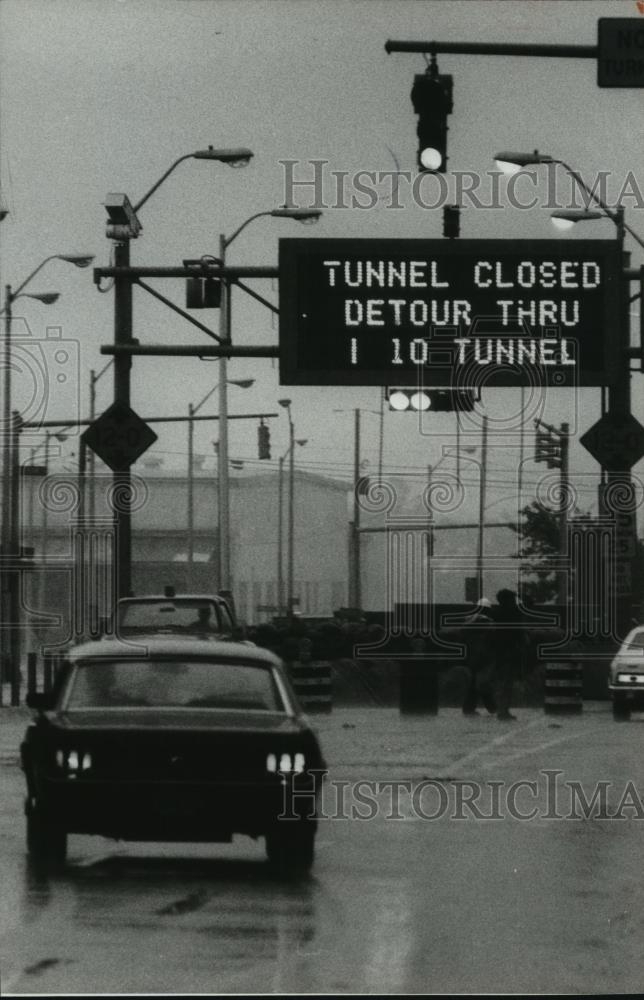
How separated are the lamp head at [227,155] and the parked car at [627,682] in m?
9.41

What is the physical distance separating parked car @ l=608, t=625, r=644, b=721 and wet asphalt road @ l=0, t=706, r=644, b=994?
11.7 m

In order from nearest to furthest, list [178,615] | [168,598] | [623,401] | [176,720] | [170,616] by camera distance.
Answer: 1. [176,720]
2. [623,401]
3. [168,598]
4. [178,615]
5. [170,616]

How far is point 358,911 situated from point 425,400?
35.9 feet

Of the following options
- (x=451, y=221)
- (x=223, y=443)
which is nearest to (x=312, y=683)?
(x=223, y=443)

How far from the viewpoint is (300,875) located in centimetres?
1225

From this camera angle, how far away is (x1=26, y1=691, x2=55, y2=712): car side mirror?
1261 cm

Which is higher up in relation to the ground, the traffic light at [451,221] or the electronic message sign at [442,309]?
the traffic light at [451,221]

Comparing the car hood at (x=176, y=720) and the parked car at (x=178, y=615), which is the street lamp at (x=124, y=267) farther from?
the car hood at (x=176, y=720)

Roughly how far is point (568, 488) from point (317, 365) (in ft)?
91.7

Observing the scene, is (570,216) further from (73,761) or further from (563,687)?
(73,761)

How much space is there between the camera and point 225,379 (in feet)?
112

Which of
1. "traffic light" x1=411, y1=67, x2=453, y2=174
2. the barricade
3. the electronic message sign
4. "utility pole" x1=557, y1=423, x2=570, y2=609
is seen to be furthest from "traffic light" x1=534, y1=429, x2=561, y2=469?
"traffic light" x1=411, y1=67, x2=453, y2=174

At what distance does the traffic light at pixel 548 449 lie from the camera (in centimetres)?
4562

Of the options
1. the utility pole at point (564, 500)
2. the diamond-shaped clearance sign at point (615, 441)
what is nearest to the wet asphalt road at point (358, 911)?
the diamond-shaped clearance sign at point (615, 441)
